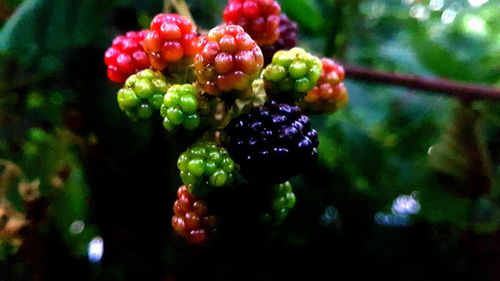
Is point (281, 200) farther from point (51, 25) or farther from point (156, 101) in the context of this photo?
point (51, 25)

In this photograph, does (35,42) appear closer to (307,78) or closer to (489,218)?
(307,78)

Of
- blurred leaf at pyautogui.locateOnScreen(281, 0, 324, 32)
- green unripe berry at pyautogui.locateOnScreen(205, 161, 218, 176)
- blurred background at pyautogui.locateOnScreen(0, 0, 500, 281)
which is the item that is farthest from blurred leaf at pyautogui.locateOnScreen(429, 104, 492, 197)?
green unripe berry at pyautogui.locateOnScreen(205, 161, 218, 176)

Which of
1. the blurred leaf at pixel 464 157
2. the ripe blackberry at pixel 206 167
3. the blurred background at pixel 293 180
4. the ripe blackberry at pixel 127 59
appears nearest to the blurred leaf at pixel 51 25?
the blurred background at pixel 293 180

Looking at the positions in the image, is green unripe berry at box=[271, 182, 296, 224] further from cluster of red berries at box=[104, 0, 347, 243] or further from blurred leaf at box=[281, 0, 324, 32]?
blurred leaf at box=[281, 0, 324, 32]

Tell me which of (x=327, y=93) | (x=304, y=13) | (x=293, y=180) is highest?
(x=327, y=93)

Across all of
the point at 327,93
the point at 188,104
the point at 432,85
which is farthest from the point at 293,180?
the point at 188,104

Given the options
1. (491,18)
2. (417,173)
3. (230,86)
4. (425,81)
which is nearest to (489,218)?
(417,173)
